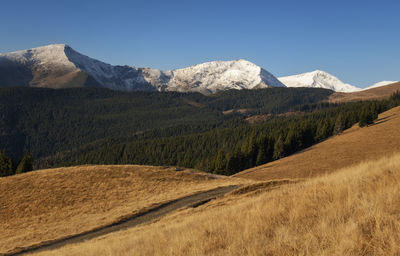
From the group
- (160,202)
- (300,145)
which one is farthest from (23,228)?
(300,145)

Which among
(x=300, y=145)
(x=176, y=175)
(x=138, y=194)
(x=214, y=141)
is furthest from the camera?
(x=214, y=141)

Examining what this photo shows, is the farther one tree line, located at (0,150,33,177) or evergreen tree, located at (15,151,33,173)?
evergreen tree, located at (15,151,33,173)

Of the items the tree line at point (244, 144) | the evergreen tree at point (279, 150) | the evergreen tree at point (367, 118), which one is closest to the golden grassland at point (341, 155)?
the evergreen tree at point (367, 118)

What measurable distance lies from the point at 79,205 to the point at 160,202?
471 inches

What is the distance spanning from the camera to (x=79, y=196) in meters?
38.2

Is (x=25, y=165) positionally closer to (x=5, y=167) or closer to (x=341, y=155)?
(x=5, y=167)

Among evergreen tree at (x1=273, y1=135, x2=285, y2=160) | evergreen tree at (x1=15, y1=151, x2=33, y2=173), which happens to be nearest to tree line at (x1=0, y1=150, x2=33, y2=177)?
evergreen tree at (x1=15, y1=151, x2=33, y2=173)

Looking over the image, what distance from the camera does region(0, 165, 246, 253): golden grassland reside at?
28436mm

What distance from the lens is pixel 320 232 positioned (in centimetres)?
603

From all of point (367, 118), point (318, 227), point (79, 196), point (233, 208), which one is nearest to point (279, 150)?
point (367, 118)

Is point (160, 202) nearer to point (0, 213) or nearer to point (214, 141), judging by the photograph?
point (0, 213)

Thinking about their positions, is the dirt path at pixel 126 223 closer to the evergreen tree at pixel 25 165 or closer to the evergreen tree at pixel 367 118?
the evergreen tree at pixel 25 165

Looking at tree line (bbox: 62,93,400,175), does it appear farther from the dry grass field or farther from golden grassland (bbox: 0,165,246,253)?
golden grassland (bbox: 0,165,246,253)

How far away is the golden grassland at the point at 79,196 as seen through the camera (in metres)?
28.4
